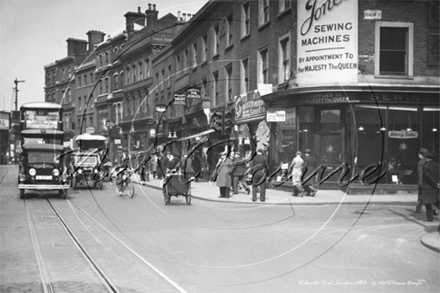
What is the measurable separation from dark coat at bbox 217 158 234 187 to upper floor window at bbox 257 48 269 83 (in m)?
5.51

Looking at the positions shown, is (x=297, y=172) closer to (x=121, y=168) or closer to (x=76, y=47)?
(x=121, y=168)

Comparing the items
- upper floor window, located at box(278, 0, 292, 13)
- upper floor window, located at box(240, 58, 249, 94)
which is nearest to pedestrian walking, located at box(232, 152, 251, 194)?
upper floor window, located at box(240, 58, 249, 94)

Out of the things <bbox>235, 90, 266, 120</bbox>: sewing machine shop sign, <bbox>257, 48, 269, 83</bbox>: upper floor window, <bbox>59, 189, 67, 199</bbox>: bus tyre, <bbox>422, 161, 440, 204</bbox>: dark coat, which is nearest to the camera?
<bbox>422, 161, 440, 204</bbox>: dark coat

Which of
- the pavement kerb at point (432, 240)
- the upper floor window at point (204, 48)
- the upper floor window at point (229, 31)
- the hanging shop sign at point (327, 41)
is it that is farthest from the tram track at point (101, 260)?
the upper floor window at point (229, 31)

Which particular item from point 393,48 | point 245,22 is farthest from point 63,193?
point 393,48

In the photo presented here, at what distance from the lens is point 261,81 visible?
25172mm

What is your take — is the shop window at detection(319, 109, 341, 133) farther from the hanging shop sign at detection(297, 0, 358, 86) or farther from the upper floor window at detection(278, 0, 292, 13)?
the upper floor window at detection(278, 0, 292, 13)

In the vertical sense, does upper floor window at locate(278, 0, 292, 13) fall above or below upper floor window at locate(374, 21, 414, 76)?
above

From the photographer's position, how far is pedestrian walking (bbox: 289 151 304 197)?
20.2 m

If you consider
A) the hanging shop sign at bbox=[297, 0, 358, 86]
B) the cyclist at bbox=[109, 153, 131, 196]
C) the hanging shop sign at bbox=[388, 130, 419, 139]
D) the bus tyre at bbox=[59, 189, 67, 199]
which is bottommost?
the bus tyre at bbox=[59, 189, 67, 199]

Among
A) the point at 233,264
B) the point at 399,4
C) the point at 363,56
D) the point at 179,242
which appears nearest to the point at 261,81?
the point at 363,56

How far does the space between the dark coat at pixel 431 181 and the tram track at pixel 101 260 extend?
319 inches

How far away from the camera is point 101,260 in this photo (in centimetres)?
882

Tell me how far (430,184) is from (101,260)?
907 centimetres
